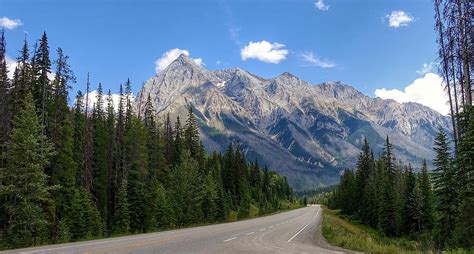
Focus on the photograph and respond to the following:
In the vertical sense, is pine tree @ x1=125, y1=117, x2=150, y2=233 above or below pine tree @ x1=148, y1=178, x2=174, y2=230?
above

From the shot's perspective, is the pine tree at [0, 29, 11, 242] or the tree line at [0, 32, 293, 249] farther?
the pine tree at [0, 29, 11, 242]

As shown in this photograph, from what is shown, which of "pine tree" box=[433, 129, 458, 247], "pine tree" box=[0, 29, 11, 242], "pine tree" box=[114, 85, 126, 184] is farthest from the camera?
"pine tree" box=[114, 85, 126, 184]

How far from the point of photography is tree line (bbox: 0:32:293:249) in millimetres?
28594

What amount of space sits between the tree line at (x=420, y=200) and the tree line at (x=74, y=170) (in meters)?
22.9

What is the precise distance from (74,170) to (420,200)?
4399cm

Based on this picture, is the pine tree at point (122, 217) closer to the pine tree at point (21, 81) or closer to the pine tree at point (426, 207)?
the pine tree at point (21, 81)

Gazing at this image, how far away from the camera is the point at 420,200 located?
56031mm

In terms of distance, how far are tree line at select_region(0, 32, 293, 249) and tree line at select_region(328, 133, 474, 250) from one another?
75.2ft

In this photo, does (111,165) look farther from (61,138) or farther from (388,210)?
(388,210)

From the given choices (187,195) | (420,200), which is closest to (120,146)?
(187,195)

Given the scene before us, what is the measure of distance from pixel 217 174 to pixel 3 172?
5980 centimetres

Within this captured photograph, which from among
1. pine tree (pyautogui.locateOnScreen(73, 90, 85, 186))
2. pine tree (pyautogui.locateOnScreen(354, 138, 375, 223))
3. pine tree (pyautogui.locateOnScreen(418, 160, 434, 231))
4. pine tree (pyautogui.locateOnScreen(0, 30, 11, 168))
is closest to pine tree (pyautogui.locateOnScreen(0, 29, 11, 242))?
pine tree (pyautogui.locateOnScreen(0, 30, 11, 168))

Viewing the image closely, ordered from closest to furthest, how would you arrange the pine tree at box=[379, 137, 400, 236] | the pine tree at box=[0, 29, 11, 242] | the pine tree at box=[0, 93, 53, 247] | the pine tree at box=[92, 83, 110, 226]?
the pine tree at box=[0, 93, 53, 247], the pine tree at box=[0, 29, 11, 242], the pine tree at box=[92, 83, 110, 226], the pine tree at box=[379, 137, 400, 236]

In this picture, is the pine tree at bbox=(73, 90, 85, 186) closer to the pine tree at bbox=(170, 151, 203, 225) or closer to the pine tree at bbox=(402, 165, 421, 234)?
the pine tree at bbox=(170, 151, 203, 225)
